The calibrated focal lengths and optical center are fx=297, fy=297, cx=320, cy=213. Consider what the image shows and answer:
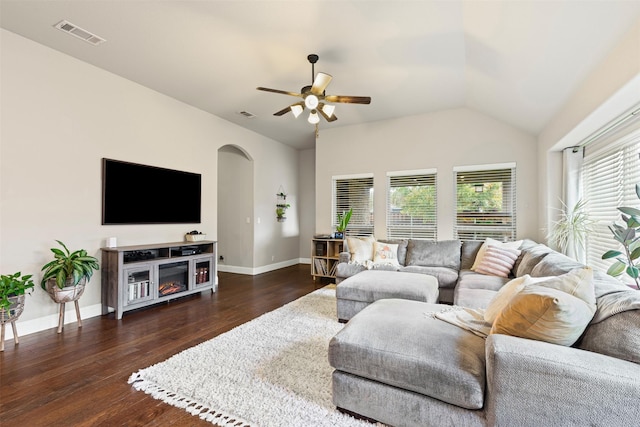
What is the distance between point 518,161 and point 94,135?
19.1ft

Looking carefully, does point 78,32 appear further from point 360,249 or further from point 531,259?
point 531,259

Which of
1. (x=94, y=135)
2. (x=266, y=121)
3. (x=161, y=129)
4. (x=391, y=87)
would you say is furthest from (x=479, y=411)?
(x=266, y=121)

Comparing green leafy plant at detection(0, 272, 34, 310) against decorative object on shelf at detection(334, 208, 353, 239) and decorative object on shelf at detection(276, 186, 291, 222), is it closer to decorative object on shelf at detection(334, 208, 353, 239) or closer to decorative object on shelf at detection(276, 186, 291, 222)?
decorative object on shelf at detection(334, 208, 353, 239)

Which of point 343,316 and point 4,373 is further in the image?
point 343,316

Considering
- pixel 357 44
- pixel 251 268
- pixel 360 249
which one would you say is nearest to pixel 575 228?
pixel 360 249

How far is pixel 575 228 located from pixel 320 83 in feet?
10.6

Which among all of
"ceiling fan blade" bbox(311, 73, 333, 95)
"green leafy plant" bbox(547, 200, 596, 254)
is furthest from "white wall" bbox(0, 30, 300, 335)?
"green leafy plant" bbox(547, 200, 596, 254)

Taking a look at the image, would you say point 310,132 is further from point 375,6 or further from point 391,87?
point 375,6

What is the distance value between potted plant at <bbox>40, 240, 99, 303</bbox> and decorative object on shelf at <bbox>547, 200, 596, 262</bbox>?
17.2ft

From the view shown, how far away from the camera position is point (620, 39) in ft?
6.70

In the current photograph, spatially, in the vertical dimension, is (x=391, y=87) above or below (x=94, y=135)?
above

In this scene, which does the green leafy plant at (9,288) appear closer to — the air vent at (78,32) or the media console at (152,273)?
the media console at (152,273)

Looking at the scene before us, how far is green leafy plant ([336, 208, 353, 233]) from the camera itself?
212 inches

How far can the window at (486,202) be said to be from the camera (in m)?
4.64
